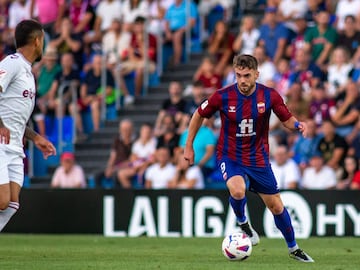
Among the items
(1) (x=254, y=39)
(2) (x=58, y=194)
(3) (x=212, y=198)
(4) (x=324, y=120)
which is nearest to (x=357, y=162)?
(4) (x=324, y=120)

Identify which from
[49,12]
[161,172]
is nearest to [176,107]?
[161,172]

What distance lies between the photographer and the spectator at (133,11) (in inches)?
931

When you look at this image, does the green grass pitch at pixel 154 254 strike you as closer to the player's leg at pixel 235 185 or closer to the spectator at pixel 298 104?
the player's leg at pixel 235 185

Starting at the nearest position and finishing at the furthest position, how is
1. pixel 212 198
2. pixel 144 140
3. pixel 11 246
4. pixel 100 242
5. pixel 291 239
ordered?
pixel 291 239 < pixel 11 246 < pixel 100 242 < pixel 212 198 < pixel 144 140

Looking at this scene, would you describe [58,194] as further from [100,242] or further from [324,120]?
[324,120]

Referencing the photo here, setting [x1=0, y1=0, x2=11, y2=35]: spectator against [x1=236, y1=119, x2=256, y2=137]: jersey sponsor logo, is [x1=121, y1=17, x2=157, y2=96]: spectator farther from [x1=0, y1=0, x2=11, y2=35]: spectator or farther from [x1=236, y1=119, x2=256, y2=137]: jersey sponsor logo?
[x1=236, y1=119, x2=256, y2=137]: jersey sponsor logo

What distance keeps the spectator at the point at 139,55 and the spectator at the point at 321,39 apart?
3730 mm

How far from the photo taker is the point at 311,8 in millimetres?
22219

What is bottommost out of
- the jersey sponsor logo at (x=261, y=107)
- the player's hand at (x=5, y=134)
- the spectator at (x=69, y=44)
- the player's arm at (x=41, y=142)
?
the player's arm at (x=41, y=142)

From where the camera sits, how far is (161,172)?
2023 centimetres

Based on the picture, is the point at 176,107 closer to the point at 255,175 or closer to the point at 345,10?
the point at 345,10

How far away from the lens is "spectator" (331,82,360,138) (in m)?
19.6

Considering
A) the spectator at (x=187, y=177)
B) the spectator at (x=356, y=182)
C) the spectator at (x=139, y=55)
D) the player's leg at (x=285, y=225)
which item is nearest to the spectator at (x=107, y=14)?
the spectator at (x=139, y=55)

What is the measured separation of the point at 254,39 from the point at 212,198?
435 cm
